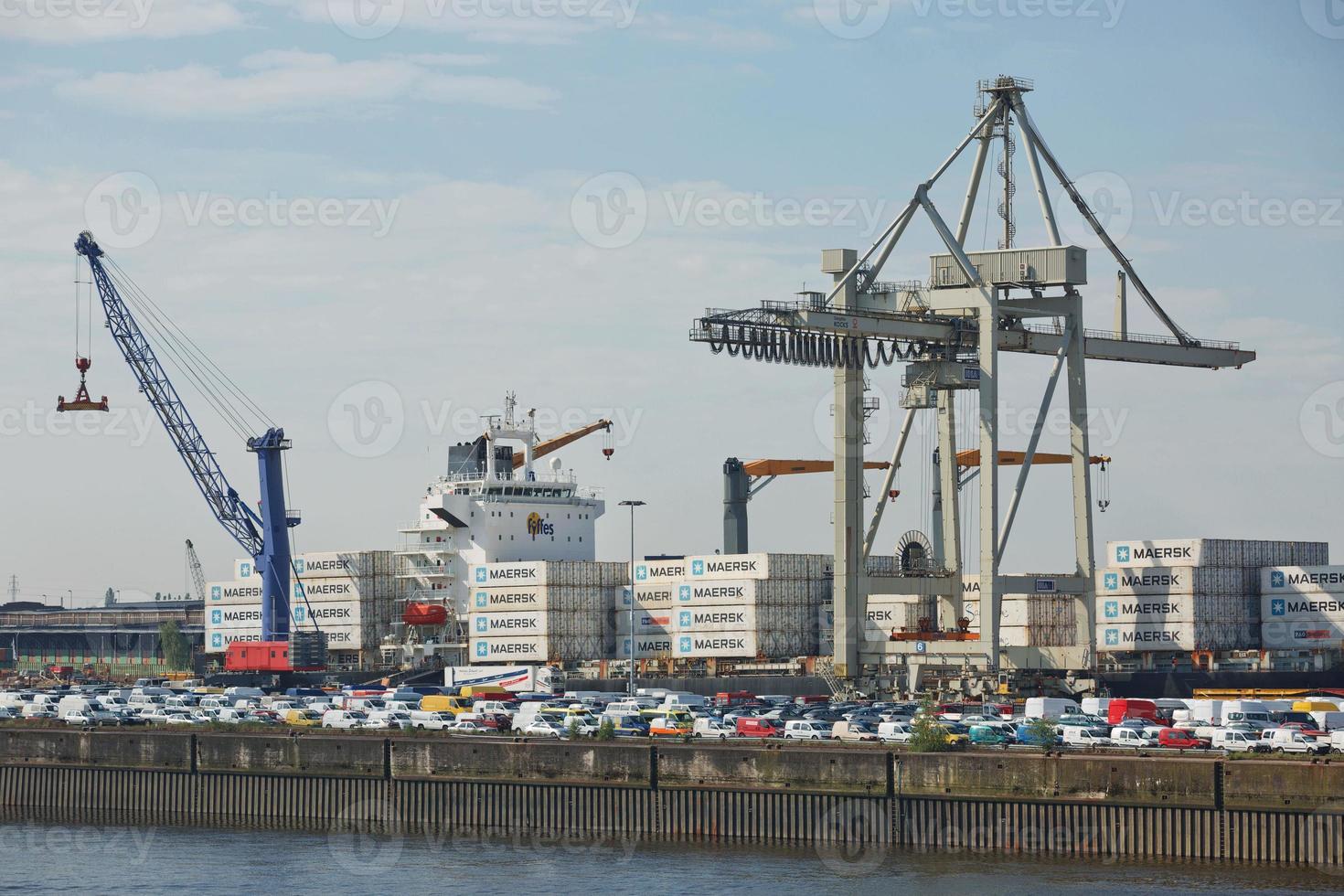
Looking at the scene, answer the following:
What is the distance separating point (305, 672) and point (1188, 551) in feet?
173

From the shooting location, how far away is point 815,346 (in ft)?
269

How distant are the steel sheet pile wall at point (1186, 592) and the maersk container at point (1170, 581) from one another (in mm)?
48

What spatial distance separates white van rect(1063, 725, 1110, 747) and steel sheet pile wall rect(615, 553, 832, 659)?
46285 millimetres

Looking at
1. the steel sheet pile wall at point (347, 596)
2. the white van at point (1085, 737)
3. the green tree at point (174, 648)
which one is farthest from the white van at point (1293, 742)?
the green tree at point (174, 648)

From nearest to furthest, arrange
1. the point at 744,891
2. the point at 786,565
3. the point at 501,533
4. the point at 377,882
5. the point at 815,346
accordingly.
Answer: the point at 744,891 < the point at 377,882 < the point at 815,346 < the point at 786,565 < the point at 501,533

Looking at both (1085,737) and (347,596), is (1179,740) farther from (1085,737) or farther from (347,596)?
(347,596)

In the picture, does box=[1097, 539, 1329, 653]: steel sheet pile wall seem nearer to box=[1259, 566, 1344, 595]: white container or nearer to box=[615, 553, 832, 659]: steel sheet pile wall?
box=[1259, 566, 1344, 595]: white container

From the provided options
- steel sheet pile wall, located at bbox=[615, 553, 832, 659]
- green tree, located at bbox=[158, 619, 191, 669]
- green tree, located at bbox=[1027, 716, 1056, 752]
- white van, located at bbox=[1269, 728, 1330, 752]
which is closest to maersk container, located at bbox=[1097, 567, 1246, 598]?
steel sheet pile wall, located at bbox=[615, 553, 832, 659]

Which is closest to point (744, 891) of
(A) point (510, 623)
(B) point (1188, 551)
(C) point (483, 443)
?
(B) point (1188, 551)

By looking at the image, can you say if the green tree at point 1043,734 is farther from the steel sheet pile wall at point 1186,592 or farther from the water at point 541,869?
the steel sheet pile wall at point 1186,592

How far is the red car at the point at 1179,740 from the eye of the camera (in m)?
57.2

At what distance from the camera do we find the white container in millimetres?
93500

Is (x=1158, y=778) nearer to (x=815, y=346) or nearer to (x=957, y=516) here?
(x=815, y=346)

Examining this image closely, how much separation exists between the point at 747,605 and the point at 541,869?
53.0 meters
